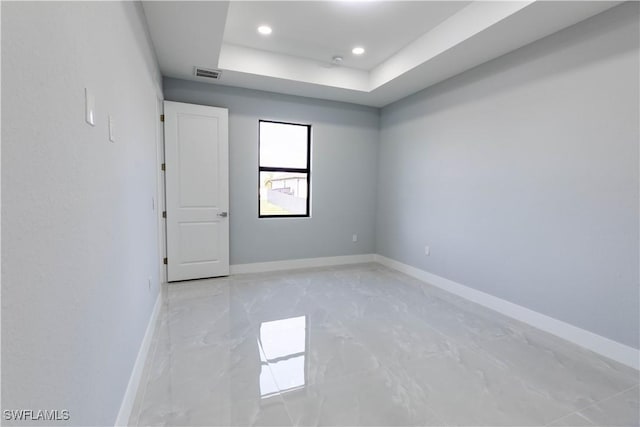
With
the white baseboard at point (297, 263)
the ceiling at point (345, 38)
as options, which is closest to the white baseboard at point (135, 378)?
the white baseboard at point (297, 263)

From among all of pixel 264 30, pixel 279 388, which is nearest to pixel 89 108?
pixel 279 388

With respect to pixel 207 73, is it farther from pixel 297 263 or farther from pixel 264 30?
pixel 297 263

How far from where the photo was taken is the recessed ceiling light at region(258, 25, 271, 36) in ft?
10.7

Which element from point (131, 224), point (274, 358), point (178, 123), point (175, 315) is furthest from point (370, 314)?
point (178, 123)

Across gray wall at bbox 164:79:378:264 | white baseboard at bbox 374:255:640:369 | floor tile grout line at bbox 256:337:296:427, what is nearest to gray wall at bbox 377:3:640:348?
white baseboard at bbox 374:255:640:369

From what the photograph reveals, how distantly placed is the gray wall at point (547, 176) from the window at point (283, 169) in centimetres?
183

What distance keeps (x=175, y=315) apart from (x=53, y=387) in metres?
2.33

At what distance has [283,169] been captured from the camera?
4.73 meters

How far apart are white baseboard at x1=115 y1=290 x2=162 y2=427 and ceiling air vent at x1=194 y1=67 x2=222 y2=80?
2.75 meters

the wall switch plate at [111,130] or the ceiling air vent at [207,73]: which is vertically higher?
the ceiling air vent at [207,73]

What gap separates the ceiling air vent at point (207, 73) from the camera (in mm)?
3643

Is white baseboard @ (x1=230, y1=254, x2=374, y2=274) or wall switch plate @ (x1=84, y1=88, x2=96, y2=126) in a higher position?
wall switch plate @ (x1=84, y1=88, x2=96, y2=126)

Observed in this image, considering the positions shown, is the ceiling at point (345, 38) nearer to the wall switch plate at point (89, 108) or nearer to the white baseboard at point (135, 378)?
the wall switch plate at point (89, 108)

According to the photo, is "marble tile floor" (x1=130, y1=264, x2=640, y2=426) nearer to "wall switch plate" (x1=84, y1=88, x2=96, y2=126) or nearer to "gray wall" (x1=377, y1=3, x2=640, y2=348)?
"gray wall" (x1=377, y1=3, x2=640, y2=348)
